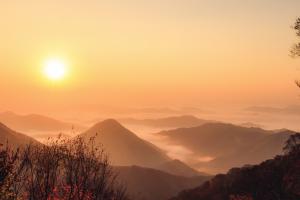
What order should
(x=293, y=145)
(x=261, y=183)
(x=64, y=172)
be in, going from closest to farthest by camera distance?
(x=64, y=172), (x=261, y=183), (x=293, y=145)

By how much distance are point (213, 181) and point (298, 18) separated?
172 feet

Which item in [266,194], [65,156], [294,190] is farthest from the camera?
[266,194]

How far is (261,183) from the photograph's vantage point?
79375mm

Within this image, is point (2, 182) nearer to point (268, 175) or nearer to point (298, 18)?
point (298, 18)

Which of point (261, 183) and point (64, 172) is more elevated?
point (261, 183)

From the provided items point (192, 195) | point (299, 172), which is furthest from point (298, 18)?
point (192, 195)

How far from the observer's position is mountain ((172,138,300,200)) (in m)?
69.2

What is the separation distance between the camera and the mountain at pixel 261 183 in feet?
227

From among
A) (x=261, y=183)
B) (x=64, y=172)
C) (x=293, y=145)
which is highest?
(x=293, y=145)

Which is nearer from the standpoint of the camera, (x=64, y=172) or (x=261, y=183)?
(x=64, y=172)

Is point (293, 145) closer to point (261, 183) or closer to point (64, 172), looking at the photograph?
point (261, 183)

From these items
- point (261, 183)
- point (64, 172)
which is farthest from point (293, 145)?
point (64, 172)

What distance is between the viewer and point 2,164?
1336 inches

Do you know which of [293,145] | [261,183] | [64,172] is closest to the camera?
[64,172]
